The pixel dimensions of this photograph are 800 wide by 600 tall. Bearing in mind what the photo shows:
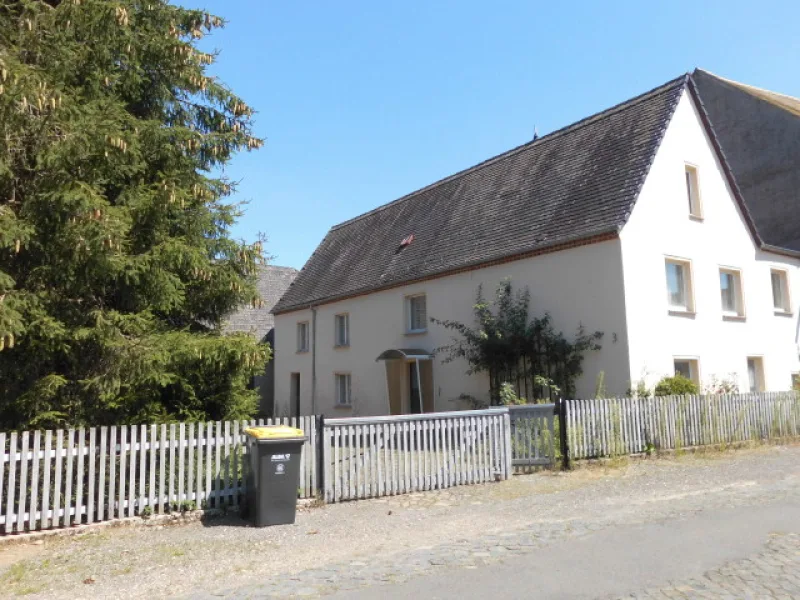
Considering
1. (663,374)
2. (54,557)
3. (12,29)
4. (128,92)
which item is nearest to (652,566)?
(54,557)

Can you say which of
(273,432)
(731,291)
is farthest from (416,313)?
(273,432)

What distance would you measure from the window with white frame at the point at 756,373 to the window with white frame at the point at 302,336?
52.3 feet

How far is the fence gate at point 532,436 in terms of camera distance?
40.3 feet

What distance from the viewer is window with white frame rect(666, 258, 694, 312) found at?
1806 centimetres

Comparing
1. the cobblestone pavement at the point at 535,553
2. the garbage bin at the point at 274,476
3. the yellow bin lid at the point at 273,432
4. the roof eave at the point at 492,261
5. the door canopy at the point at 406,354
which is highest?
the roof eave at the point at 492,261

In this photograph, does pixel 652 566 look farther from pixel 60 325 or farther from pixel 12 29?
pixel 12 29

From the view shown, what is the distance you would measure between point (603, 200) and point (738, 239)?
5.61 m

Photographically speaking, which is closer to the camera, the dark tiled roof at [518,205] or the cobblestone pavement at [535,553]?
the cobblestone pavement at [535,553]

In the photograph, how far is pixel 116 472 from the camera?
345 inches

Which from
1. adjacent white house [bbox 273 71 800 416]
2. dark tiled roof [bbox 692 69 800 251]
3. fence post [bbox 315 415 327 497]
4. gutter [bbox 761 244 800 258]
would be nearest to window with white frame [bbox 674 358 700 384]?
adjacent white house [bbox 273 71 800 416]

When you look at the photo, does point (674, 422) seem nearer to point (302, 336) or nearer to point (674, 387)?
point (674, 387)

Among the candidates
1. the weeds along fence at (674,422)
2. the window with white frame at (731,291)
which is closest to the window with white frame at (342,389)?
the window with white frame at (731,291)

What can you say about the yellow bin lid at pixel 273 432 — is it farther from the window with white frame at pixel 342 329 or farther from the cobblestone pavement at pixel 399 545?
the window with white frame at pixel 342 329

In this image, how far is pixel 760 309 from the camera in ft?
66.9
